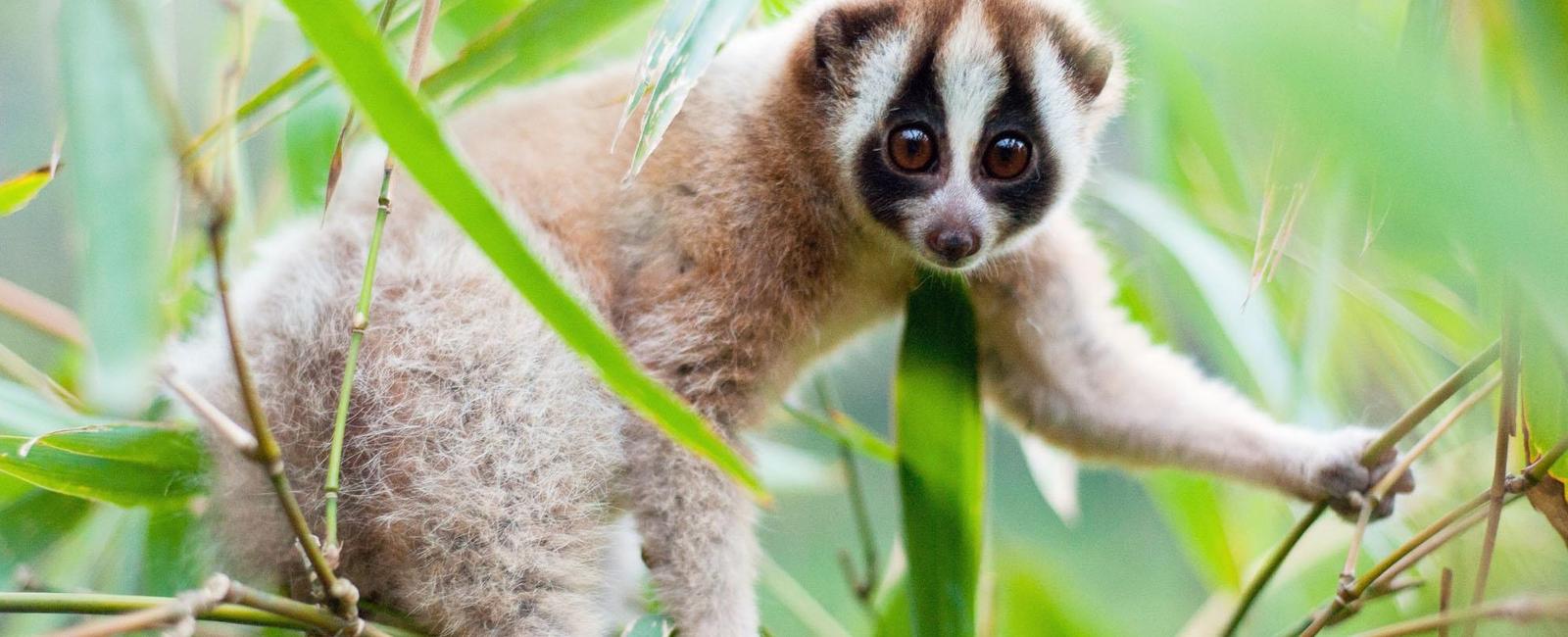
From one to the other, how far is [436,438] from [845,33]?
1072mm

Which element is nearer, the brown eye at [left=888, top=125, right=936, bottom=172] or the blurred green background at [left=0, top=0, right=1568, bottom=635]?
the blurred green background at [left=0, top=0, right=1568, bottom=635]

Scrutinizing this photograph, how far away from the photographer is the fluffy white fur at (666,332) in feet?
6.23

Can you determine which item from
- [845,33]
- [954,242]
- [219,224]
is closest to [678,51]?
[219,224]

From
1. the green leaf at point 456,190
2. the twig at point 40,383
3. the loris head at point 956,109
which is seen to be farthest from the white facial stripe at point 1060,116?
the twig at point 40,383

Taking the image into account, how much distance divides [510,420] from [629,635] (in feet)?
1.53

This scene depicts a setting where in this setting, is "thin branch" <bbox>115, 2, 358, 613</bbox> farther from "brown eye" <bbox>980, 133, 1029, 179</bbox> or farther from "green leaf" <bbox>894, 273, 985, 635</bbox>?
"brown eye" <bbox>980, 133, 1029, 179</bbox>

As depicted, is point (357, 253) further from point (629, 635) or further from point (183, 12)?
point (629, 635)

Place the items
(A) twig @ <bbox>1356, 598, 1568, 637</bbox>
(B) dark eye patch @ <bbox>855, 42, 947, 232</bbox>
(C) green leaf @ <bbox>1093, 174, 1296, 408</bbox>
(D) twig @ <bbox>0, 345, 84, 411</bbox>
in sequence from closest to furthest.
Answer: (A) twig @ <bbox>1356, 598, 1568, 637</bbox>, (D) twig @ <bbox>0, 345, 84, 411</bbox>, (B) dark eye patch @ <bbox>855, 42, 947, 232</bbox>, (C) green leaf @ <bbox>1093, 174, 1296, 408</bbox>

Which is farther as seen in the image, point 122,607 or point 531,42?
point 531,42

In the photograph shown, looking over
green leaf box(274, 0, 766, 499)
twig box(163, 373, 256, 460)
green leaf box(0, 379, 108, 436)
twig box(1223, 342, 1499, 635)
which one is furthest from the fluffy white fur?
green leaf box(274, 0, 766, 499)

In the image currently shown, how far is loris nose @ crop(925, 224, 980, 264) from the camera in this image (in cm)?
200

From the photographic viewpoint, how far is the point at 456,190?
0.97 metres

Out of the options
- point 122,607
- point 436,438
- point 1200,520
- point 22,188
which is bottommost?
point 1200,520

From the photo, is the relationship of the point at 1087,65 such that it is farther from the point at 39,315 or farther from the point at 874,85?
the point at 39,315
